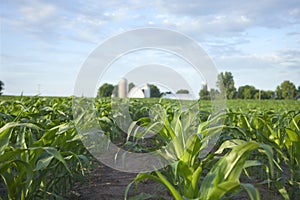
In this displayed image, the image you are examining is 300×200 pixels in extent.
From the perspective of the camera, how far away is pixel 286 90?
5738cm

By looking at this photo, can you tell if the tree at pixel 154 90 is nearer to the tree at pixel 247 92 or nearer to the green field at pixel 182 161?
the green field at pixel 182 161

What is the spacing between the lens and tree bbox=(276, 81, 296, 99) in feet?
181

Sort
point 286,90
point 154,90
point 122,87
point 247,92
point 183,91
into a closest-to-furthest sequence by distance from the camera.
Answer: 1. point 183,91
2. point 122,87
3. point 154,90
4. point 247,92
5. point 286,90

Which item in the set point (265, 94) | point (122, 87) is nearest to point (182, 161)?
point (122, 87)

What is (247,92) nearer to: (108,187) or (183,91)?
(183,91)

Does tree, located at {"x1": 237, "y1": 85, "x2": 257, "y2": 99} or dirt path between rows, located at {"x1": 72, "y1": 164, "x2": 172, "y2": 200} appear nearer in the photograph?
dirt path between rows, located at {"x1": 72, "y1": 164, "x2": 172, "y2": 200}

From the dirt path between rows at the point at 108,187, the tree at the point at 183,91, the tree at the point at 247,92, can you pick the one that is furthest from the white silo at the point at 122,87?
the tree at the point at 247,92

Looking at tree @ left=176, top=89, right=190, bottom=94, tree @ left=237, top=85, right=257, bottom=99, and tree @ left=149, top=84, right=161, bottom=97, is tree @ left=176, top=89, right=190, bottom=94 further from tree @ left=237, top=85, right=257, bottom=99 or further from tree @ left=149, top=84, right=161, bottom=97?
tree @ left=237, top=85, right=257, bottom=99

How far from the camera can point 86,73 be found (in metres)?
3.04

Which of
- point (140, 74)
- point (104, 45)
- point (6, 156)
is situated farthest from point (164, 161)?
point (6, 156)

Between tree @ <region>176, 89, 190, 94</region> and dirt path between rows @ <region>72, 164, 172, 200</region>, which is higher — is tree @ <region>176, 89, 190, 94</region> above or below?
above

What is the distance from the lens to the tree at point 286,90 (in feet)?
181

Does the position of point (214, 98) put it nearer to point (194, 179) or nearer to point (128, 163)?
point (128, 163)

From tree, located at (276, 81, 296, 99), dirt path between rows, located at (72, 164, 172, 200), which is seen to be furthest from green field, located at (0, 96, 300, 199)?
tree, located at (276, 81, 296, 99)
